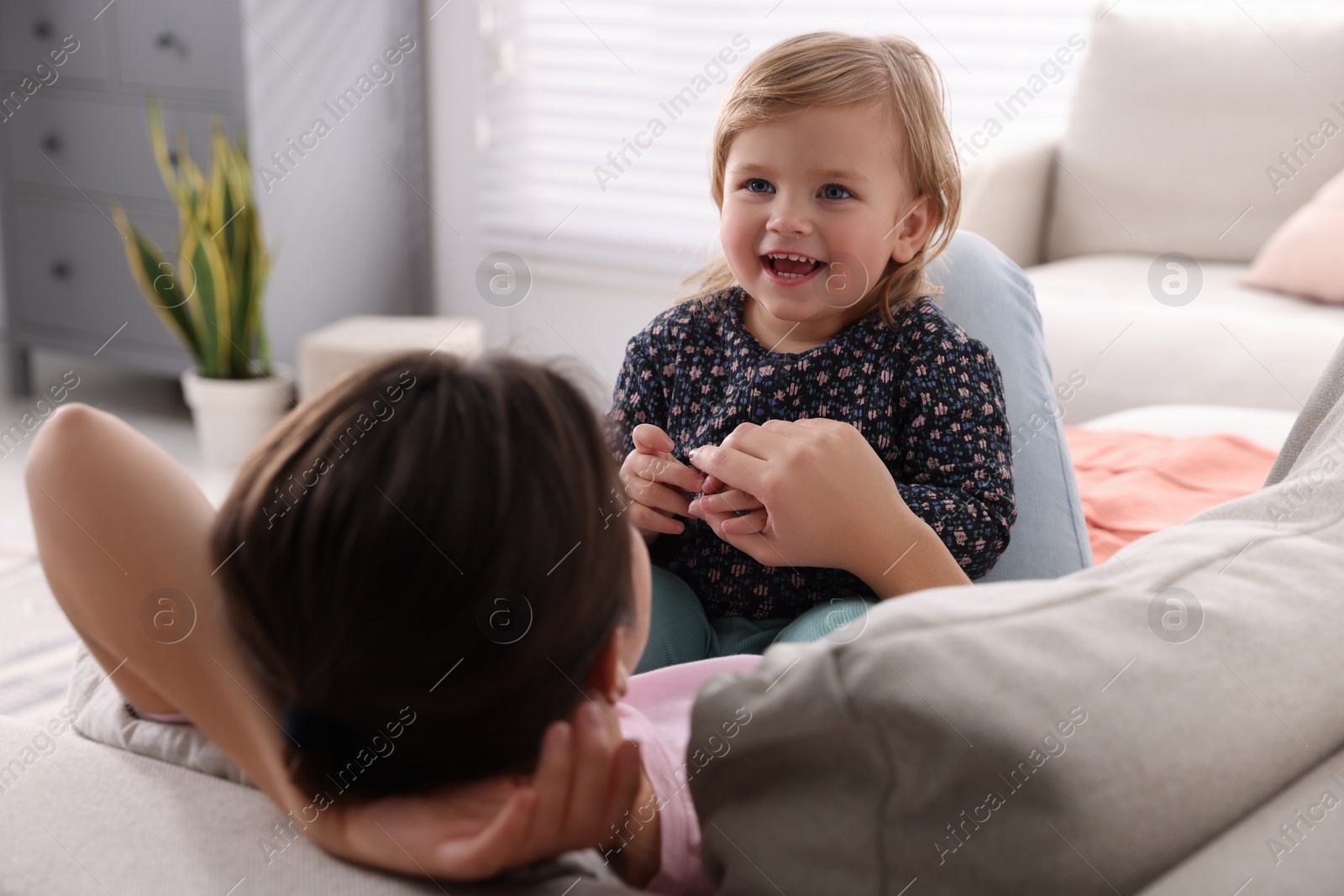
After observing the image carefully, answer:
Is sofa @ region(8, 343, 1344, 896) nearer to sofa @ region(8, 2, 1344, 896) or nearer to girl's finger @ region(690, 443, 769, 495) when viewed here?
sofa @ region(8, 2, 1344, 896)

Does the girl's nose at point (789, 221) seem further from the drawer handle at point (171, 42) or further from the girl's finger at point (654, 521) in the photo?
the drawer handle at point (171, 42)

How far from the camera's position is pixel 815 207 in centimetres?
96

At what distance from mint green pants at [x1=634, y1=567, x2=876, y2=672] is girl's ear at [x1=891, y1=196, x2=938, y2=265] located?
1.02 feet

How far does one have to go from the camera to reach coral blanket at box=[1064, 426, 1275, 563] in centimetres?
131

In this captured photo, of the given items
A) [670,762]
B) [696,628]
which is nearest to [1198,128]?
[696,628]

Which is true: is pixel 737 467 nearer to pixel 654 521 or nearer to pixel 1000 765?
pixel 654 521

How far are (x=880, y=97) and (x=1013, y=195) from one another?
6.17ft

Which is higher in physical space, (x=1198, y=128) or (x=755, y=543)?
(x=1198, y=128)

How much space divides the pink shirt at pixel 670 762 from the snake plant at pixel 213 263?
8.38ft

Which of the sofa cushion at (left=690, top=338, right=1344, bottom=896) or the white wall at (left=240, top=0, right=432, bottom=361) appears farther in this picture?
the white wall at (left=240, top=0, right=432, bottom=361)

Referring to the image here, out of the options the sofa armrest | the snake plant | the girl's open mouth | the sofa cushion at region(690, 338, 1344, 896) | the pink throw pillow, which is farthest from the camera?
the snake plant

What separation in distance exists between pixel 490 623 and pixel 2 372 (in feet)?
13.3

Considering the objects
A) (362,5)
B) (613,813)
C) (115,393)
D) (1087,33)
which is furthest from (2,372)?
(613,813)

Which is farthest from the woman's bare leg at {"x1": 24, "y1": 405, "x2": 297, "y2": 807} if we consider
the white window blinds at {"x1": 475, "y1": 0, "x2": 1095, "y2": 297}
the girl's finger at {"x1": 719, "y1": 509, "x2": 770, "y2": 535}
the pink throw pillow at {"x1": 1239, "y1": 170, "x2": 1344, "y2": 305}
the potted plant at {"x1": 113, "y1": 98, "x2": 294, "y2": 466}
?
the white window blinds at {"x1": 475, "y1": 0, "x2": 1095, "y2": 297}
